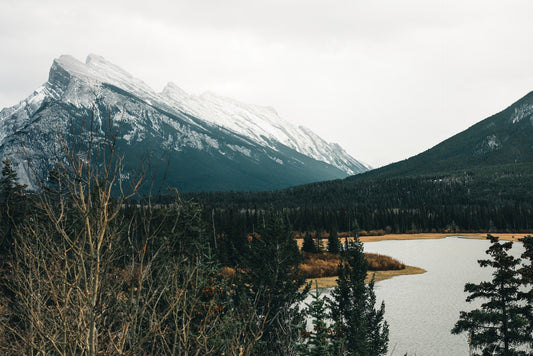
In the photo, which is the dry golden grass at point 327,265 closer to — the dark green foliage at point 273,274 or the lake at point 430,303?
the lake at point 430,303

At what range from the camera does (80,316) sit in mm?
5242

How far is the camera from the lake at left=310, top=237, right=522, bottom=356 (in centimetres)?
2530

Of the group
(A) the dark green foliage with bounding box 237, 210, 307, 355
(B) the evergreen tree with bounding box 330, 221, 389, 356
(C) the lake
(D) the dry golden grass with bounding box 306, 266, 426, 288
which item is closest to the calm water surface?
(C) the lake

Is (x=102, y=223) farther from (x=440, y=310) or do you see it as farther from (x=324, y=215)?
(x=324, y=215)

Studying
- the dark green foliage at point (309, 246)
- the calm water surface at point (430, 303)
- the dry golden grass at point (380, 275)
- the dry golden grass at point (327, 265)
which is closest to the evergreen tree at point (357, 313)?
the calm water surface at point (430, 303)

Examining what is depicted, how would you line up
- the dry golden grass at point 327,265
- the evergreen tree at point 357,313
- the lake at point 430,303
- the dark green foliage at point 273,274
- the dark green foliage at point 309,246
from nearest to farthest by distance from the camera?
the dark green foliage at point 273,274 → the evergreen tree at point 357,313 → the lake at point 430,303 → the dry golden grass at point 327,265 → the dark green foliage at point 309,246

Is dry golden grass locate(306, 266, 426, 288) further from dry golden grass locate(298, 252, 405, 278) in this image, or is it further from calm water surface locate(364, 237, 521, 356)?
calm water surface locate(364, 237, 521, 356)

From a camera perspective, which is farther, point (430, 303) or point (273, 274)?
point (430, 303)

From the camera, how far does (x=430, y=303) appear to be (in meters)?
36.0

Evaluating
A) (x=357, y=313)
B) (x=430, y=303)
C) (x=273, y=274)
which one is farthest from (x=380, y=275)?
(x=273, y=274)

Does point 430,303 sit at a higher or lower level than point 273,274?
lower

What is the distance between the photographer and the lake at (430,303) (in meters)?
25.3

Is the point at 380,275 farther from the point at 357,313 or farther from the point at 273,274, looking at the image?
the point at 273,274

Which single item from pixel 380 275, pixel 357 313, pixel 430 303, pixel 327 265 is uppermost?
pixel 357 313
